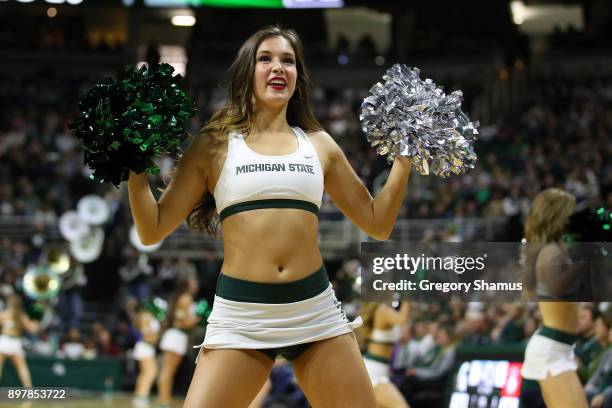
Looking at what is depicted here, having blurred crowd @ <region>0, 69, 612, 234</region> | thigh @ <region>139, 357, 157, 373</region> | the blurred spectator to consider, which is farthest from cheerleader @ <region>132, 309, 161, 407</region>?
blurred crowd @ <region>0, 69, 612, 234</region>

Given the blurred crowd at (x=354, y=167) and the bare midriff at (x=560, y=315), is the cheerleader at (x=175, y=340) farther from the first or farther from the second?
the bare midriff at (x=560, y=315)

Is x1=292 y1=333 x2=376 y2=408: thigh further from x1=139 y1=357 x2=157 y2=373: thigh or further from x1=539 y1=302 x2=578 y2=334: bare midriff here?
x1=139 y1=357 x2=157 y2=373: thigh

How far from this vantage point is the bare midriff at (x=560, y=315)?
441 cm

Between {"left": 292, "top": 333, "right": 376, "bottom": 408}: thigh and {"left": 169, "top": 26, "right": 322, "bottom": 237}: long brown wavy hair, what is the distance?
62 centimetres

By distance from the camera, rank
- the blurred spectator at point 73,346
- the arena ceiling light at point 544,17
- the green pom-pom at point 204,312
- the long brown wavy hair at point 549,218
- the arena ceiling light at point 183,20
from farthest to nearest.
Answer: the arena ceiling light at point 183,20 → the arena ceiling light at point 544,17 → the blurred spectator at point 73,346 → the long brown wavy hair at point 549,218 → the green pom-pom at point 204,312

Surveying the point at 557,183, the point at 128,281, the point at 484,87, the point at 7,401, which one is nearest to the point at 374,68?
the point at 484,87

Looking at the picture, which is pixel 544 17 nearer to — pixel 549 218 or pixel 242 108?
pixel 549 218

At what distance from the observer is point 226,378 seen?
2.83 meters

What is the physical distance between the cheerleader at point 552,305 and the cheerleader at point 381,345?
136 cm

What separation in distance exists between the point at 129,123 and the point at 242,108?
0.40m

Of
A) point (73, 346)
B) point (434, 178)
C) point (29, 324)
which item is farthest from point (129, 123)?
point (434, 178)

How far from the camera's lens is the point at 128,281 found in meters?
12.9

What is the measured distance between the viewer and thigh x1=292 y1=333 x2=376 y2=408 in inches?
114

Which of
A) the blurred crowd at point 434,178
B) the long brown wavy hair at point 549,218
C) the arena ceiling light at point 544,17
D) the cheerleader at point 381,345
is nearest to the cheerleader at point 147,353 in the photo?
the blurred crowd at point 434,178
